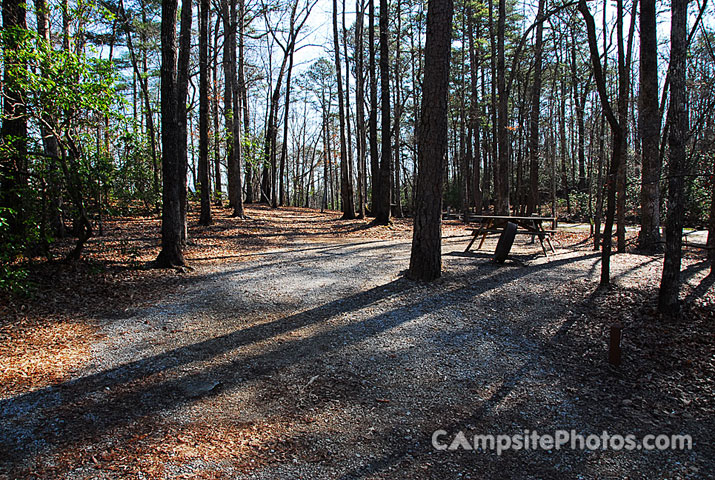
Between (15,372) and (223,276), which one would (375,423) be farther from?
(223,276)

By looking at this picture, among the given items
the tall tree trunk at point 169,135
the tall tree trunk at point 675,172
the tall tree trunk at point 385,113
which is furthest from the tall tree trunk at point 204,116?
the tall tree trunk at point 675,172

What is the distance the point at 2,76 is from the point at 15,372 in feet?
13.4

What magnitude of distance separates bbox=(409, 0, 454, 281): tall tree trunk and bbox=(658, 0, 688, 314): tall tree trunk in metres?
2.82

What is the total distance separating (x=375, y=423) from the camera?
291 centimetres

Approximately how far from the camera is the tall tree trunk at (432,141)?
600 cm

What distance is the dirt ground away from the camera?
2.56m

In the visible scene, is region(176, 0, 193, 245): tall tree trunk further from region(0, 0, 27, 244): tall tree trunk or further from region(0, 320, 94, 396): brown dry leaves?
region(0, 320, 94, 396): brown dry leaves

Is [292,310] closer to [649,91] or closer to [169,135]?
[169,135]

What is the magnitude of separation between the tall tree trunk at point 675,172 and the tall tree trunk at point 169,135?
7.32 m

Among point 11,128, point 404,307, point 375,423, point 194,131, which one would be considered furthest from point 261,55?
point 375,423

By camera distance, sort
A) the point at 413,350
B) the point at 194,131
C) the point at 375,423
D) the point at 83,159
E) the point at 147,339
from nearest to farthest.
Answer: the point at 375,423
the point at 413,350
the point at 147,339
the point at 83,159
the point at 194,131

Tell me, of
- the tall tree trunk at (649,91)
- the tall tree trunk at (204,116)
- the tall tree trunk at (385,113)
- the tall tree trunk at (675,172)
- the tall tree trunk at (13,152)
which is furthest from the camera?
the tall tree trunk at (385,113)

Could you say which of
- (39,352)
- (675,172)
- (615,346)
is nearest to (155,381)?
(39,352)

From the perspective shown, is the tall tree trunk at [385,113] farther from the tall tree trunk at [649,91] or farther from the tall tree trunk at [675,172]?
the tall tree trunk at [675,172]
